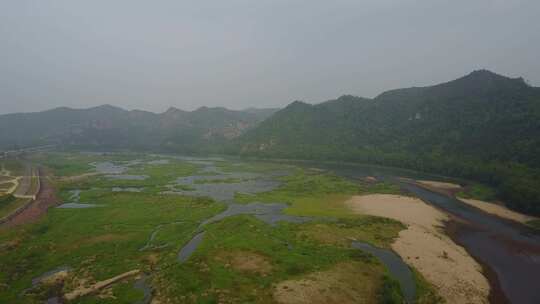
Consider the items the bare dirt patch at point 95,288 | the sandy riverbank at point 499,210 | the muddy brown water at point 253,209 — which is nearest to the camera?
the bare dirt patch at point 95,288

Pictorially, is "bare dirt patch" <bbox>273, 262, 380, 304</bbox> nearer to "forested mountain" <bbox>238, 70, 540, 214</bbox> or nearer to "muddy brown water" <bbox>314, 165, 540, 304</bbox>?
"muddy brown water" <bbox>314, 165, 540, 304</bbox>

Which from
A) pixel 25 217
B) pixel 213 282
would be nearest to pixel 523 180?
pixel 213 282

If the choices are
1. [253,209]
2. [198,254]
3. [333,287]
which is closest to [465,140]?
[253,209]

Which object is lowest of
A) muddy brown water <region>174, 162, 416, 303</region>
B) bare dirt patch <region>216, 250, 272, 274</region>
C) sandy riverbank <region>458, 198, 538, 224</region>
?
muddy brown water <region>174, 162, 416, 303</region>

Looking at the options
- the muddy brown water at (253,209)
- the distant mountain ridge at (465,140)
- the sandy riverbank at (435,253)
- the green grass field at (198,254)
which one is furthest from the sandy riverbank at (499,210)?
the muddy brown water at (253,209)

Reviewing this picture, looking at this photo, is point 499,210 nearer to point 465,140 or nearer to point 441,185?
point 441,185

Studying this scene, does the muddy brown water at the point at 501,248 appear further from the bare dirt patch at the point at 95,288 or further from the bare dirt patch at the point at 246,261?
the bare dirt patch at the point at 95,288

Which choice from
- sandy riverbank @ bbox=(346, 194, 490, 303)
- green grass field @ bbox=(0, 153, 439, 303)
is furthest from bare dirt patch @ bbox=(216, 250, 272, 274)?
sandy riverbank @ bbox=(346, 194, 490, 303)

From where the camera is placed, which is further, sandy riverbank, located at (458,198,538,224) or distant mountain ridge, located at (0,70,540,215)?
distant mountain ridge, located at (0,70,540,215)

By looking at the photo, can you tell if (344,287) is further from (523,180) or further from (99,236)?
(523,180)
